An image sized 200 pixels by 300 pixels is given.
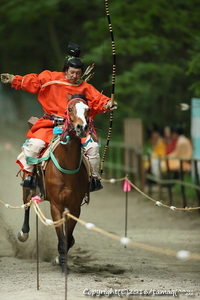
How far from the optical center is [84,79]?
7566 millimetres

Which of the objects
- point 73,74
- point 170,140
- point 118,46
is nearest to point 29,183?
point 73,74

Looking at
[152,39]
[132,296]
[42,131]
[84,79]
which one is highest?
[152,39]

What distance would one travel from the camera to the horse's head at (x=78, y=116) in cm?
575

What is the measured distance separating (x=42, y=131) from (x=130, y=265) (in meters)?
2.14

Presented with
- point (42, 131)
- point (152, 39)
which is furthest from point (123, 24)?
point (42, 131)

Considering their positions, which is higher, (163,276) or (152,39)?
(152,39)

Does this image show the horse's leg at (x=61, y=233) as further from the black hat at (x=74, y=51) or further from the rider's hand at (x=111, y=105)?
the black hat at (x=74, y=51)

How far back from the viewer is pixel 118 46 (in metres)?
16.1

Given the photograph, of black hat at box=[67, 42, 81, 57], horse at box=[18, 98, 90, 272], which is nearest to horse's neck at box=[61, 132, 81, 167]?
horse at box=[18, 98, 90, 272]

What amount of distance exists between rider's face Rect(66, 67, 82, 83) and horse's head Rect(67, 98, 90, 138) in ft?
2.17

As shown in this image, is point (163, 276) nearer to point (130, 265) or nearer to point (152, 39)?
point (130, 265)

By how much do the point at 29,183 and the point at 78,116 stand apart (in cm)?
151

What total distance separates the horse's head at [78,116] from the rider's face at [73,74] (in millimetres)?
661

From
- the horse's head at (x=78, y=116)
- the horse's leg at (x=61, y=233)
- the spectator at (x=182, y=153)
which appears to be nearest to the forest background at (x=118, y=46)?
the spectator at (x=182, y=153)
